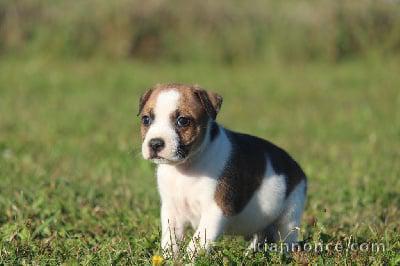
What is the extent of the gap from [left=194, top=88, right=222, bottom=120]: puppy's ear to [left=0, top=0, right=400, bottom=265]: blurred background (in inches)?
35.3

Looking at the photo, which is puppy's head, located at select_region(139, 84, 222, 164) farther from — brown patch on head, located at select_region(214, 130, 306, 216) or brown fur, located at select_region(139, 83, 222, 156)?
brown patch on head, located at select_region(214, 130, 306, 216)

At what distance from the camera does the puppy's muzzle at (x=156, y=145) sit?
5219mm

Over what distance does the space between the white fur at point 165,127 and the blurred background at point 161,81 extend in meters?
0.66

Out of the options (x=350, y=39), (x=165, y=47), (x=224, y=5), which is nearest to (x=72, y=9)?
(x=165, y=47)

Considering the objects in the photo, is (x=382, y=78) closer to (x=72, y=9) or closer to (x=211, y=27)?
(x=211, y=27)

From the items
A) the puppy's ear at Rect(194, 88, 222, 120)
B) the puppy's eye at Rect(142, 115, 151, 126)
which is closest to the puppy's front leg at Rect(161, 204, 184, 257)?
the puppy's eye at Rect(142, 115, 151, 126)

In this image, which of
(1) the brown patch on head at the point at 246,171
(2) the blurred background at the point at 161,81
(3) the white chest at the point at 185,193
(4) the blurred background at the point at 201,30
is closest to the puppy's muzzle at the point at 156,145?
(3) the white chest at the point at 185,193

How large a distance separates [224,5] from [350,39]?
3.17 m

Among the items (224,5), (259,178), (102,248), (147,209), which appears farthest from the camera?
(224,5)

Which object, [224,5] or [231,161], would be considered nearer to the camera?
[231,161]

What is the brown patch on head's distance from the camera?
18.1 ft

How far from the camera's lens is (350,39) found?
19984 mm

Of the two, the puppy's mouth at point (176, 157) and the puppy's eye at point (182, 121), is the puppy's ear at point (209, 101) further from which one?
the puppy's mouth at point (176, 157)

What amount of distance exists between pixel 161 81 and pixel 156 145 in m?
11.6
